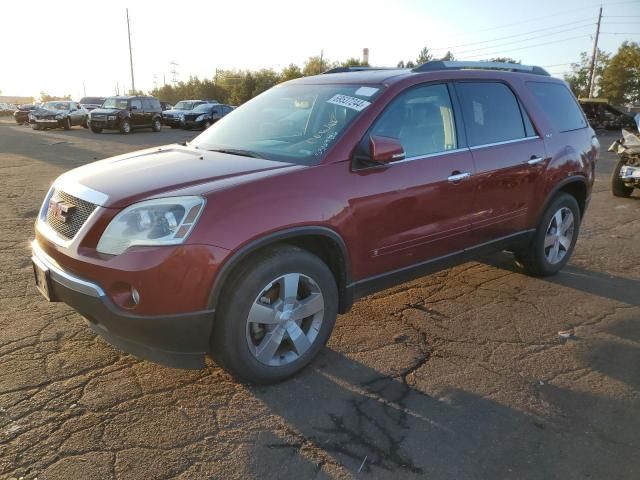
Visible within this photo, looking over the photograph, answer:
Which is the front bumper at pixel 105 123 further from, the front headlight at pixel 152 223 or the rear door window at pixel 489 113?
the front headlight at pixel 152 223

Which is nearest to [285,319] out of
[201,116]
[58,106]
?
[201,116]

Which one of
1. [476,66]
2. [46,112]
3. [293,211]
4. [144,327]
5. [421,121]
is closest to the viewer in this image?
[144,327]

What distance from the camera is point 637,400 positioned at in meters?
3.01

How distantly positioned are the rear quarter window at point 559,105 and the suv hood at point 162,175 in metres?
2.91

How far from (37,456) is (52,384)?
633 millimetres

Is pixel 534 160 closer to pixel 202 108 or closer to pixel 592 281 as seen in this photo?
pixel 592 281

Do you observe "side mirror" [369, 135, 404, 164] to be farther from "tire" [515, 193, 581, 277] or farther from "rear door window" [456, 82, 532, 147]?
"tire" [515, 193, 581, 277]

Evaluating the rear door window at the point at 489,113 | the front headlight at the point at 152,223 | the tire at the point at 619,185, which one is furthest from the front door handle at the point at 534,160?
the tire at the point at 619,185

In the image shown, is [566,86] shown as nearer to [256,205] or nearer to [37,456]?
[256,205]

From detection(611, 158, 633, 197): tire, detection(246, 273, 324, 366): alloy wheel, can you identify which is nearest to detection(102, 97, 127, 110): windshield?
detection(611, 158, 633, 197): tire

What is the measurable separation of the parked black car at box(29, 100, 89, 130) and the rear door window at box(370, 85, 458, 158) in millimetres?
28463

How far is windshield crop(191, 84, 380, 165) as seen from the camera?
3.31 metres

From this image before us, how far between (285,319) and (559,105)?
3.65 metres

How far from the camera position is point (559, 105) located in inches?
195
